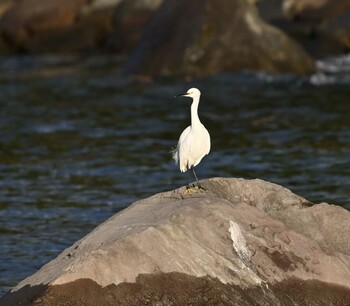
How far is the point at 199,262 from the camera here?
28.3 feet

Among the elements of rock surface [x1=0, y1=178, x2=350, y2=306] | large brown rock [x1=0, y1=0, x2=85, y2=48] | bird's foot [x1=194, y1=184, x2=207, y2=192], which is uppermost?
large brown rock [x1=0, y1=0, x2=85, y2=48]

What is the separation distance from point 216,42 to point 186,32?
0.72m

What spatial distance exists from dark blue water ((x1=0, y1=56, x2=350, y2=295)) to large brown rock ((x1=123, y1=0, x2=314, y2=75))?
50cm

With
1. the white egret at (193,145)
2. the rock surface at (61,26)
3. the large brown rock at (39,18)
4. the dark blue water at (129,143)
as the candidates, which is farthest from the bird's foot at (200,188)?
the large brown rock at (39,18)

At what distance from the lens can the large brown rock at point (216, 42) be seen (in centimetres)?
2420

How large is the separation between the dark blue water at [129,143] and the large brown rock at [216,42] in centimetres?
50

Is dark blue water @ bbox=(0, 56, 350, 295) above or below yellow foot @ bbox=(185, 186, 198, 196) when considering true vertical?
below

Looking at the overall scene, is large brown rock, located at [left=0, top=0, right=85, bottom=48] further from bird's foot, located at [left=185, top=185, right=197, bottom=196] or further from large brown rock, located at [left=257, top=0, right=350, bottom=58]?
bird's foot, located at [left=185, top=185, right=197, bottom=196]

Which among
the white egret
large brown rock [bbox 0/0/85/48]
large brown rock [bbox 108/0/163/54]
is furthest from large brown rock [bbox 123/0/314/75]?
the white egret

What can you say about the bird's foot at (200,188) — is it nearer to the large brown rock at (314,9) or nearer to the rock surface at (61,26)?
the large brown rock at (314,9)

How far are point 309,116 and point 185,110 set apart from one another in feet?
8.59

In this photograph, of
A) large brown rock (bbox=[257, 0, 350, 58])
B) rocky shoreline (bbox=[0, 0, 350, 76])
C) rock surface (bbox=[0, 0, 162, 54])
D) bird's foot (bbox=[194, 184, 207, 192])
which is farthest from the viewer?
rock surface (bbox=[0, 0, 162, 54])

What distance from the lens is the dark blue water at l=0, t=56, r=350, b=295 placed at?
1388cm

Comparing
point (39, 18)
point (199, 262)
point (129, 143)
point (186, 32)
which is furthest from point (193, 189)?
point (39, 18)
